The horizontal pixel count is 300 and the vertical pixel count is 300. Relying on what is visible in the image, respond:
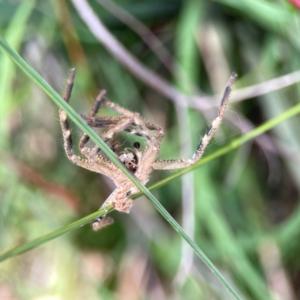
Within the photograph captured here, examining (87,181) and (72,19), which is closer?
(72,19)

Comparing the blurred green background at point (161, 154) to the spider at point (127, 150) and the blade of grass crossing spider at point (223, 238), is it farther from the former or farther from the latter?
the spider at point (127, 150)

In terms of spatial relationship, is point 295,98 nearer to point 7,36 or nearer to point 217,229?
point 217,229

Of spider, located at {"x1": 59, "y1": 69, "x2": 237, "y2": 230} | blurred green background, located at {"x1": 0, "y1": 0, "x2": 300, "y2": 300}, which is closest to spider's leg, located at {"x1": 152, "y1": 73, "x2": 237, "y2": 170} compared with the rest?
spider, located at {"x1": 59, "y1": 69, "x2": 237, "y2": 230}

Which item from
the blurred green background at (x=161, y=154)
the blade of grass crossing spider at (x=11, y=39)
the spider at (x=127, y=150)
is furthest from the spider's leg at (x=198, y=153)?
the blade of grass crossing spider at (x=11, y=39)

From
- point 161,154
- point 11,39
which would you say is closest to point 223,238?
point 161,154

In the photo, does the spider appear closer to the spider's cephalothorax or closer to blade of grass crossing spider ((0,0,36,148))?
the spider's cephalothorax

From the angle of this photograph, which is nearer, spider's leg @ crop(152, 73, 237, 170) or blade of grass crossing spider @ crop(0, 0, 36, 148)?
spider's leg @ crop(152, 73, 237, 170)

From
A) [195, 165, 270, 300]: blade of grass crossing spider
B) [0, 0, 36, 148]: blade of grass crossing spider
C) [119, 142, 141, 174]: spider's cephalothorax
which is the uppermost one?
[0, 0, 36, 148]: blade of grass crossing spider

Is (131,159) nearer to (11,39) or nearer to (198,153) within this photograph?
(198,153)

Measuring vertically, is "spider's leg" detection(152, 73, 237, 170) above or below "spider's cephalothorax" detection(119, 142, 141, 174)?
below

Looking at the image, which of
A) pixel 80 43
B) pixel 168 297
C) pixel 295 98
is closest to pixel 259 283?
pixel 168 297
